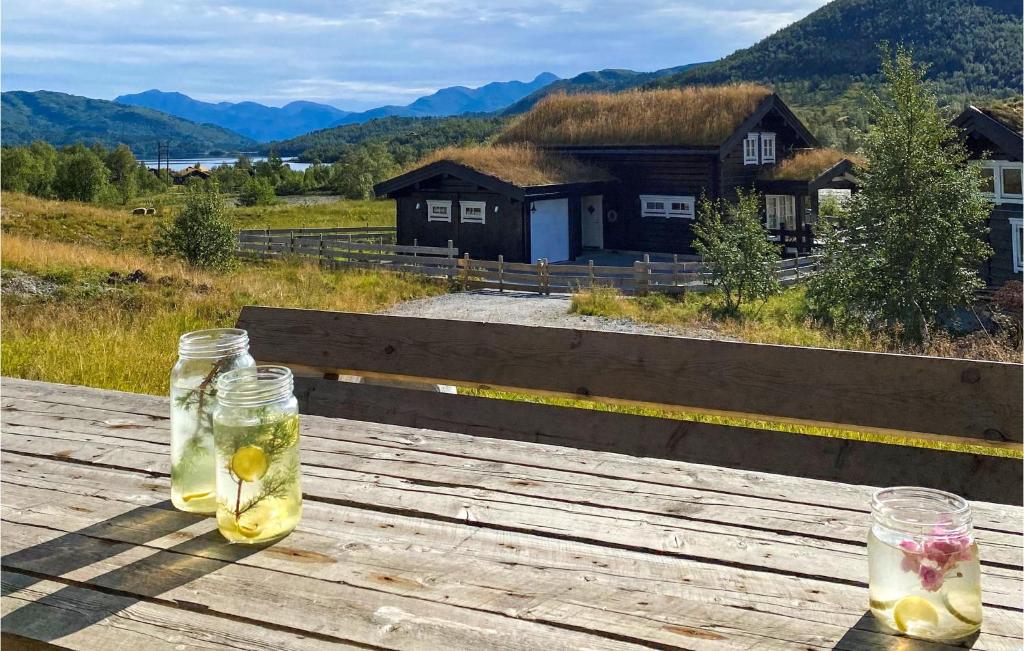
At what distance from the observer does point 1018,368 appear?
2766 mm

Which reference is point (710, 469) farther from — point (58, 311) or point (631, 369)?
point (58, 311)

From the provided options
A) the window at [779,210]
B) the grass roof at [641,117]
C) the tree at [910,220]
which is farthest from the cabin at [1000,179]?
the window at [779,210]

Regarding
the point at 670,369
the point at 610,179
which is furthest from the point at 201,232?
the point at 670,369

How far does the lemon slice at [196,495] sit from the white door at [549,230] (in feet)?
73.2

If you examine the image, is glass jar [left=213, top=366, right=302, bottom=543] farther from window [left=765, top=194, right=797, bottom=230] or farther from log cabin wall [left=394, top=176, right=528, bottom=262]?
window [left=765, top=194, right=797, bottom=230]

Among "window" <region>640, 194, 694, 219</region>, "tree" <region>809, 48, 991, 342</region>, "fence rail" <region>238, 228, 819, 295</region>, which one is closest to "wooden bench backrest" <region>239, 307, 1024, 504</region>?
"tree" <region>809, 48, 991, 342</region>

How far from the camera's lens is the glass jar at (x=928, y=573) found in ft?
4.64

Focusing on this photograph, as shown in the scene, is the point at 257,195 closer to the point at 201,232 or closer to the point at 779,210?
the point at 779,210

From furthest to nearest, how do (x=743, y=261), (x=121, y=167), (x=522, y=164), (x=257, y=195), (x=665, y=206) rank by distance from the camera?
(x=121, y=167) → (x=257, y=195) → (x=665, y=206) → (x=522, y=164) → (x=743, y=261)

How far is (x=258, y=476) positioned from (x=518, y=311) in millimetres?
15716

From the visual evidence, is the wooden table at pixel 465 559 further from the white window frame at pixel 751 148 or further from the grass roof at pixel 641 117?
the white window frame at pixel 751 148

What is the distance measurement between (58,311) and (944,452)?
33.2 ft

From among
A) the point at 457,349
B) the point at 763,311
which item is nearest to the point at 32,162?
the point at 763,311

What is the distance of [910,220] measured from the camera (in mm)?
13922
